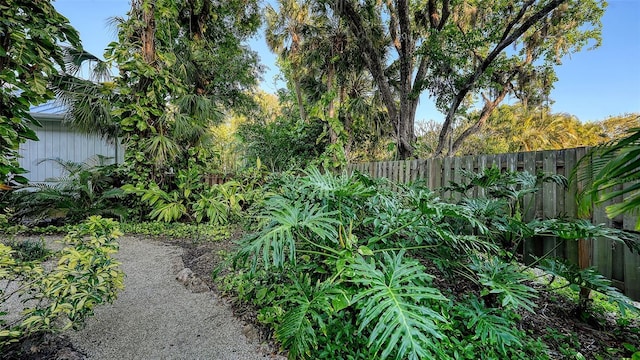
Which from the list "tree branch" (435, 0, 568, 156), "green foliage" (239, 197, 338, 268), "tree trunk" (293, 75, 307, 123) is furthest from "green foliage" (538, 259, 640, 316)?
"tree trunk" (293, 75, 307, 123)

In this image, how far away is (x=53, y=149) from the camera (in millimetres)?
6254

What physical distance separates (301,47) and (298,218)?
8.12 meters

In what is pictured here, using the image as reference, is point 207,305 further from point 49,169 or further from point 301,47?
point 301,47

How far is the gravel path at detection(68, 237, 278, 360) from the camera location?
156 cm

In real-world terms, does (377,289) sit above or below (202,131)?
below

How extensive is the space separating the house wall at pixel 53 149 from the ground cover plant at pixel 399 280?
254 inches

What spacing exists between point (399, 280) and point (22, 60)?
2.93 metres

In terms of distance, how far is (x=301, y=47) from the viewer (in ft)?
27.6

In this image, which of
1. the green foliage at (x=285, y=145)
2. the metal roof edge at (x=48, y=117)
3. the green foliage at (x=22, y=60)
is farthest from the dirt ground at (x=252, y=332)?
the green foliage at (x=285, y=145)

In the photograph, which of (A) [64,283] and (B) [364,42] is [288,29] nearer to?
(B) [364,42]

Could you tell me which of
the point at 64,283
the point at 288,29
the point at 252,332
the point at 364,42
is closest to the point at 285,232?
the point at 252,332

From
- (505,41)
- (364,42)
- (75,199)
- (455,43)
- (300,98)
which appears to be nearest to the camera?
(75,199)

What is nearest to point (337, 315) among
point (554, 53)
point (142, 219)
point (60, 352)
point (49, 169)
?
point (60, 352)

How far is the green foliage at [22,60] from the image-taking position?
75.2 inches
